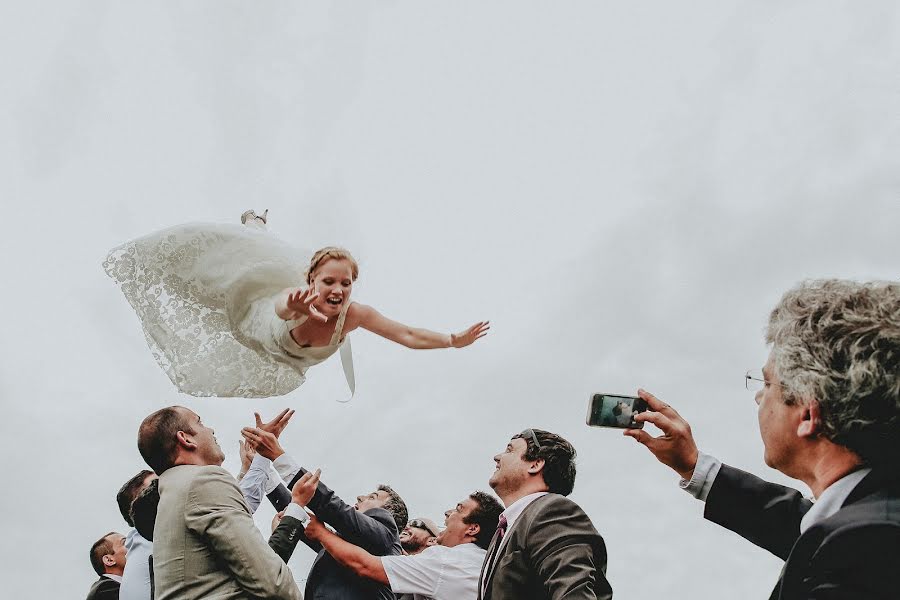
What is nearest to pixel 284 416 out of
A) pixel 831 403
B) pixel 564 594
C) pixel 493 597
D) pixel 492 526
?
pixel 492 526

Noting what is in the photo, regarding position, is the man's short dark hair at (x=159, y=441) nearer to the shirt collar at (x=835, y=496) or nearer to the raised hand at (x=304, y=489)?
the raised hand at (x=304, y=489)

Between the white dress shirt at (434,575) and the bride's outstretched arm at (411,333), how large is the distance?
1.31m

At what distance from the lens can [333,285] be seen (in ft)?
16.8

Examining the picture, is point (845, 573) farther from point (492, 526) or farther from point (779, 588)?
point (492, 526)

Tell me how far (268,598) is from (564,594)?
4.08ft

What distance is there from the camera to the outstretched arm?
444cm

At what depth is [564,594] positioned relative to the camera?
122 inches

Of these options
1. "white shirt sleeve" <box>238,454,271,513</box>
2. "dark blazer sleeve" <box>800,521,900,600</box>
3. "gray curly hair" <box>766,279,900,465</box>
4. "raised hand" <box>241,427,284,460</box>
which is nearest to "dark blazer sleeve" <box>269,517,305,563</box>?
"raised hand" <box>241,427,284,460</box>

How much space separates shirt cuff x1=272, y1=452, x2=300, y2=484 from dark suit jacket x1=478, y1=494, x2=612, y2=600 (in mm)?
1714

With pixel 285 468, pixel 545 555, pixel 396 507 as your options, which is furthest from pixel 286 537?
pixel 545 555

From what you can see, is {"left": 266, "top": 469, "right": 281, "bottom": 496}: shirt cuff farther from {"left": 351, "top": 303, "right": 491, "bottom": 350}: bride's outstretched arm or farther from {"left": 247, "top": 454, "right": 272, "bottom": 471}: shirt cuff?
{"left": 351, "top": 303, "right": 491, "bottom": 350}: bride's outstretched arm

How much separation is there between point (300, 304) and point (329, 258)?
1.60 ft

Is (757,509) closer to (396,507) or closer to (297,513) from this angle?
(297,513)

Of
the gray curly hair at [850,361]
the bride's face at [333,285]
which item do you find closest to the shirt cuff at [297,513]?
the bride's face at [333,285]
